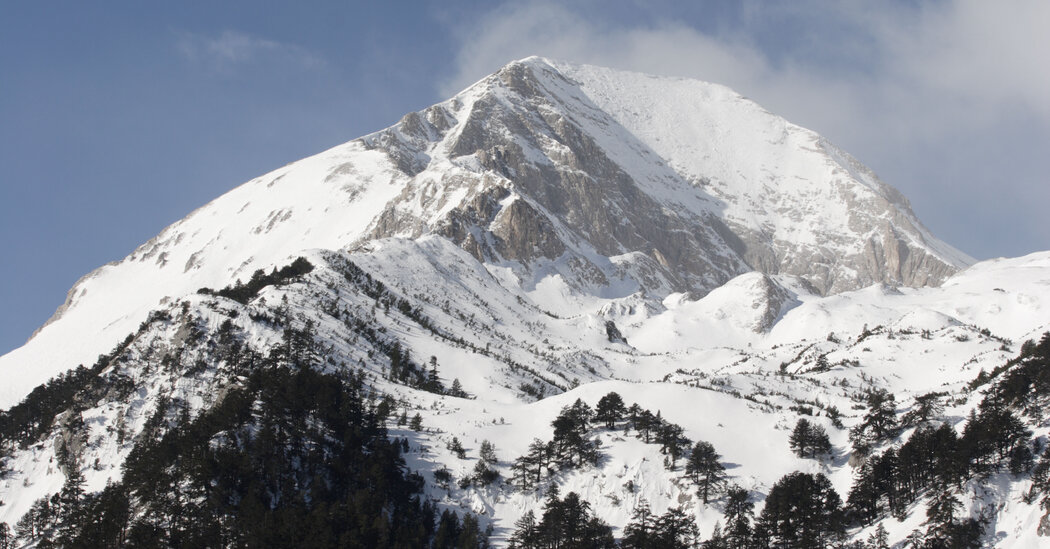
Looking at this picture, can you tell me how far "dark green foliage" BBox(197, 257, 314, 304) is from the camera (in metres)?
150

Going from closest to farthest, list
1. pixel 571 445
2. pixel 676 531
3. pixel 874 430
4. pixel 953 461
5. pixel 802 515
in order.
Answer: pixel 953 461, pixel 802 515, pixel 676 531, pixel 874 430, pixel 571 445

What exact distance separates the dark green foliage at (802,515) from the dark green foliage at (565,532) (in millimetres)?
14244

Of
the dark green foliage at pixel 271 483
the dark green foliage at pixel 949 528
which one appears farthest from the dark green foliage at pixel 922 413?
the dark green foliage at pixel 271 483

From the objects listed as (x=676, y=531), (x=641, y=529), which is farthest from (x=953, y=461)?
(x=641, y=529)

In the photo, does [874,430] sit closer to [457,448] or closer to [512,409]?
[512,409]

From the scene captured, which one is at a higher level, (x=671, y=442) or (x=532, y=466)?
(x=671, y=442)

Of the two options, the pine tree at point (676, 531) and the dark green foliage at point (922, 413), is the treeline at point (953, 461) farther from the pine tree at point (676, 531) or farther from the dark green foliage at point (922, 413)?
the pine tree at point (676, 531)

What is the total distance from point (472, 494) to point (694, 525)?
23.7m

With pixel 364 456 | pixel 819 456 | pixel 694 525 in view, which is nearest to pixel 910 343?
pixel 819 456

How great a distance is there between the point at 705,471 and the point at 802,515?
567 inches

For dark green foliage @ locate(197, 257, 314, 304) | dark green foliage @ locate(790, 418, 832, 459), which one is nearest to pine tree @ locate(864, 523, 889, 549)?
dark green foliage @ locate(790, 418, 832, 459)

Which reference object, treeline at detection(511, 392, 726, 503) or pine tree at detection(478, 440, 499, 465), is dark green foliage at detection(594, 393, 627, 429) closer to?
treeline at detection(511, 392, 726, 503)

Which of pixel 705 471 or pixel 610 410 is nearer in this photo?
pixel 705 471

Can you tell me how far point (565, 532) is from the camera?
73.6 meters
